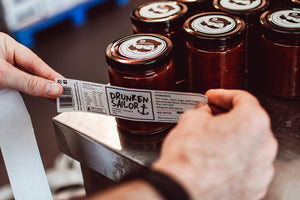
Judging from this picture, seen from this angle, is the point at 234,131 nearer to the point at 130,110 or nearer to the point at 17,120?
the point at 130,110

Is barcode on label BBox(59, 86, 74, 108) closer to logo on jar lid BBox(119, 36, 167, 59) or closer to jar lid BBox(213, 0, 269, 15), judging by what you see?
logo on jar lid BBox(119, 36, 167, 59)

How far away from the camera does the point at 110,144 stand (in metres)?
0.93

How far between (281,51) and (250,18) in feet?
0.52

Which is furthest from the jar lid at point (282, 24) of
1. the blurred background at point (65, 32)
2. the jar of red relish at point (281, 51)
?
the blurred background at point (65, 32)

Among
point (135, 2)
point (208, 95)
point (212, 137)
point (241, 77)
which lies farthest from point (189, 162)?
point (135, 2)

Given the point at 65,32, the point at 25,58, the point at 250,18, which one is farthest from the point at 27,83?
the point at 65,32

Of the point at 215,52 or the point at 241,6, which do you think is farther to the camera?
the point at 241,6

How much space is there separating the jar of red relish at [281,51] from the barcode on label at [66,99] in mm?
522

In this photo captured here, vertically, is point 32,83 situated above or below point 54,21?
above

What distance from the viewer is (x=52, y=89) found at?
967mm

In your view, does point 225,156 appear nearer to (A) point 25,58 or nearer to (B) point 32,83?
(B) point 32,83

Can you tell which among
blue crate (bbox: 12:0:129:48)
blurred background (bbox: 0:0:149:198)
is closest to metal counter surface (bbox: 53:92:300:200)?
blurred background (bbox: 0:0:149:198)

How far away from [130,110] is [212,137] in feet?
1.05

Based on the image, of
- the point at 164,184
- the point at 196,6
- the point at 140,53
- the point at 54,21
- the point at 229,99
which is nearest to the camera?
the point at 164,184
